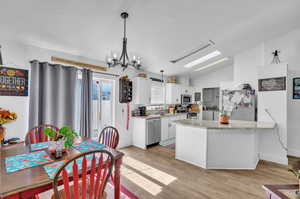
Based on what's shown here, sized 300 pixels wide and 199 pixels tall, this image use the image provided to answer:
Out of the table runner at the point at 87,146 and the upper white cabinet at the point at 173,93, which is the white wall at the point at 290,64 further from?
the table runner at the point at 87,146

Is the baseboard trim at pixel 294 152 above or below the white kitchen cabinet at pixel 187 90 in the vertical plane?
below

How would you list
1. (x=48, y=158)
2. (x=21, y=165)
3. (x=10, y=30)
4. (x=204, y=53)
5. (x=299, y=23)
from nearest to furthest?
(x=21, y=165)
(x=48, y=158)
(x=10, y=30)
(x=299, y=23)
(x=204, y=53)

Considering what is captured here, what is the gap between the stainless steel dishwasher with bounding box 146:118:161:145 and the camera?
156 inches

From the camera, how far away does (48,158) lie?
1450 millimetres

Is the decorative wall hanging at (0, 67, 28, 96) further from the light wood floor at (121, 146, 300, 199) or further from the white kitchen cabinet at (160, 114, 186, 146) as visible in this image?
the white kitchen cabinet at (160, 114, 186, 146)

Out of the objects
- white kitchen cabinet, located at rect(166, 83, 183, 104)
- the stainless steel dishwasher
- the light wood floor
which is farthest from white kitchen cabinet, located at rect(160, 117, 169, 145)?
the light wood floor

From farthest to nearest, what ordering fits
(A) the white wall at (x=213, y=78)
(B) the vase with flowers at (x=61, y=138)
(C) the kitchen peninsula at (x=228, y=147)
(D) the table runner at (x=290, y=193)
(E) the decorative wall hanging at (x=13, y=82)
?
(A) the white wall at (x=213, y=78)
(C) the kitchen peninsula at (x=228, y=147)
(E) the decorative wall hanging at (x=13, y=82)
(B) the vase with flowers at (x=61, y=138)
(D) the table runner at (x=290, y=193)

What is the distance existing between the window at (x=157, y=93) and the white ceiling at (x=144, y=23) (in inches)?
68.6

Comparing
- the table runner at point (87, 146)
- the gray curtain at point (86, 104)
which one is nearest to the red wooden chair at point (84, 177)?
the table runner at point (87, 146)

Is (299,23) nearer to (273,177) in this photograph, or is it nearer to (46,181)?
(273,177)

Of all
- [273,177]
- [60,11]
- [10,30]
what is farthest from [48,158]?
[273,177]

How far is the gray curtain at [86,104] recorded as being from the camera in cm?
311

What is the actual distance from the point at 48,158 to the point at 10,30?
2046 millimetres

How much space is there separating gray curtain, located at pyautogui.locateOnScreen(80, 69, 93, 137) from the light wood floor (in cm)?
115
